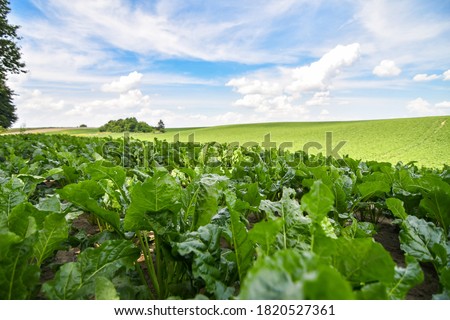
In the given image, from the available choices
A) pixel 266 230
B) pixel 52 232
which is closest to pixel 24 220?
pixel 52 232

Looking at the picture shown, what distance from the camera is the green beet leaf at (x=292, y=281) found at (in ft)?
2.13

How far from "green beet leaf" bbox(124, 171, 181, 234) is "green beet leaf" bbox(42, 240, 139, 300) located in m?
0.13

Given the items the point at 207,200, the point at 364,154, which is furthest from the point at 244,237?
the point at 364,154

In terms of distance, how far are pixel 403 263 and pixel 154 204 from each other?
1876 mm

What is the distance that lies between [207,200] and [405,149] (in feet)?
97.8

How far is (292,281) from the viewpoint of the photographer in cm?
78

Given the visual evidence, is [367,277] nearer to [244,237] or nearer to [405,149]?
[244,237]

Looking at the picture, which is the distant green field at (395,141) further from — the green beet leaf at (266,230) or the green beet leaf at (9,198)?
the green beet leaf at (266,230)

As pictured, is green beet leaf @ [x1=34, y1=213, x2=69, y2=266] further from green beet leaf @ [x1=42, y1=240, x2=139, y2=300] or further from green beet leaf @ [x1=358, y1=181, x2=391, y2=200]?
green beet leaf @ [x1=358, y1=181, x2=391, y2=200]

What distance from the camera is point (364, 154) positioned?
26156mm

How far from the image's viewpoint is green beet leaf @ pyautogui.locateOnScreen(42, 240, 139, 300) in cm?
131

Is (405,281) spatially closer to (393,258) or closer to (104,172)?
(393,258)

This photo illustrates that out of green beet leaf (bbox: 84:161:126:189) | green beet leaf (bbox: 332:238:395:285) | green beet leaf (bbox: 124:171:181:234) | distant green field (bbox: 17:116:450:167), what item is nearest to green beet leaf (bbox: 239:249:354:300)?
green beet leaf (bbox: 332:238:395:285)
